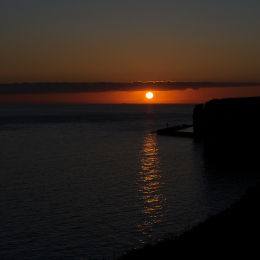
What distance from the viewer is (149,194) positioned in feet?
91.7

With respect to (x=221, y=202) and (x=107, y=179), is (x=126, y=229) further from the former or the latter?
(x=107, y=179)

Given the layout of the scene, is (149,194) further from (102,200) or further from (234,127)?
(234,127)

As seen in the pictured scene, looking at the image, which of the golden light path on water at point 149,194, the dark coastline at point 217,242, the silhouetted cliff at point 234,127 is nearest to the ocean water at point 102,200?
the golden light path on water at point 149,194

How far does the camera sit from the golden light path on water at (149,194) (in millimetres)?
21312

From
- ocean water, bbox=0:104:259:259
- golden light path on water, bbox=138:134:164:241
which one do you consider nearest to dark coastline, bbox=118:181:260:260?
ocean water, bbox=0:104:259:259

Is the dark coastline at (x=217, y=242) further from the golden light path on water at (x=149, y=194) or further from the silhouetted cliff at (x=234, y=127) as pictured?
the silhouetted cliff at (x=234, y=127)

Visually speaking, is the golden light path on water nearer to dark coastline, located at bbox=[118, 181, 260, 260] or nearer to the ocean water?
the ocean water

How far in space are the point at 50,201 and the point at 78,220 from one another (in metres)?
5.26

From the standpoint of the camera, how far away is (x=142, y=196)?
27297 millimetres

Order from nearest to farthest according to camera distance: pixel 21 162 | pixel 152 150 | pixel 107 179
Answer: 1. pixel 107 179
2. pixel 21 162
3. pixel 152 150

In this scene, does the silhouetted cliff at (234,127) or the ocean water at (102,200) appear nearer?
the ocean water at (102,200)

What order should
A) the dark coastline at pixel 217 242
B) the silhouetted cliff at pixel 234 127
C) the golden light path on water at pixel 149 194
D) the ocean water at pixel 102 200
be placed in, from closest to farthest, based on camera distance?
1. the dark coastline at pixel 217 242
2. the ocean water at pixel 102 200
3. the golden light path on water at pixel 149 194
4. the silhouetted cliff at pixel 234 127

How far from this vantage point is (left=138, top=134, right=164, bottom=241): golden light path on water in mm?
21312

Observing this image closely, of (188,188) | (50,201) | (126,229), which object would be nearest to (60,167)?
(50,201)
